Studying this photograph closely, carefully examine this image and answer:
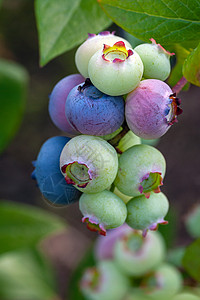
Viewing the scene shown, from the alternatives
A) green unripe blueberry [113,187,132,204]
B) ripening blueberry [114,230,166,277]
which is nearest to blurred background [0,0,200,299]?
ripening blueberry [114,230,166,277]

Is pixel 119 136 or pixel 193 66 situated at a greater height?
pixel 193 66

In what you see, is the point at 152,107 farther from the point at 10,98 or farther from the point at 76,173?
the point at 10,98

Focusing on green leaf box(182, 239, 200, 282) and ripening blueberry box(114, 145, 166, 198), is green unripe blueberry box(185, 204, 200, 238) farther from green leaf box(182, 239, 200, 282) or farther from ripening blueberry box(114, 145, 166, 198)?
ripening blueberry box(114, 145, 166, 198)

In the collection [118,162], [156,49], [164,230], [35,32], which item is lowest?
→ [35,32]

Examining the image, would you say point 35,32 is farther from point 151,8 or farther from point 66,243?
point 151,8

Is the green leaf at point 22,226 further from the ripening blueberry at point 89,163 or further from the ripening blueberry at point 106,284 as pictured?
the ripening blueberry at point 89,163

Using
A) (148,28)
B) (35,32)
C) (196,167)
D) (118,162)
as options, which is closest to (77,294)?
(118,162)

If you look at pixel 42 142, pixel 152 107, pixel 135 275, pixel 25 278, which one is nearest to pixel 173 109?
pixel 152 107
